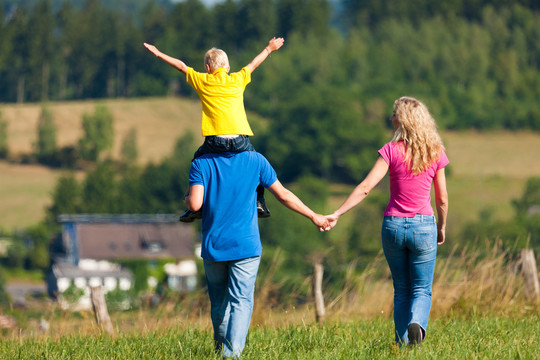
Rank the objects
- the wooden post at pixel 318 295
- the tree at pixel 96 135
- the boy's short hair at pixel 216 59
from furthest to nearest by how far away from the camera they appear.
A: the tree at pixel 96 135 → the wooden post at pixel 318 295 → the boy's short hair at pixel 216 59

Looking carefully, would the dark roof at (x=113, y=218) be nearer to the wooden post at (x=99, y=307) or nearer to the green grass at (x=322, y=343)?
the wooden post at (x=99, y=307)

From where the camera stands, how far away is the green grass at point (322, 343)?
15.3 ft

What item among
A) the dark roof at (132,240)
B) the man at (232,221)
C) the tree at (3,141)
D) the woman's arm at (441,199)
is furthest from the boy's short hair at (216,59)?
the tree at (3,141)

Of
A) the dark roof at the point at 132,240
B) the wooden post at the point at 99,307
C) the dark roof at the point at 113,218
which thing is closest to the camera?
the wooden post at the point at 99,307

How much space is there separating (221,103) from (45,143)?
94992 millimetres

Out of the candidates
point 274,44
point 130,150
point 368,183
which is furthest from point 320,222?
point 130,150

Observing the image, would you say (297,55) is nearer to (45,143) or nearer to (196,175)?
(45,143)

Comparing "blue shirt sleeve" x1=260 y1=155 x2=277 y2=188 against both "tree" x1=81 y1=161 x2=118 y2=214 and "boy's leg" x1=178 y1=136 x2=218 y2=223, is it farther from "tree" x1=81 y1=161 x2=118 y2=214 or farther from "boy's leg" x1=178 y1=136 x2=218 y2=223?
"tree" x1=81 y1=161 x2=118 y2=214

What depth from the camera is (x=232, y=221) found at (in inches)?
186

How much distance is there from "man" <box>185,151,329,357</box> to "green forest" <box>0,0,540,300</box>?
6520cm

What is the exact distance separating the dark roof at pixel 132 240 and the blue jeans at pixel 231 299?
58180 mm

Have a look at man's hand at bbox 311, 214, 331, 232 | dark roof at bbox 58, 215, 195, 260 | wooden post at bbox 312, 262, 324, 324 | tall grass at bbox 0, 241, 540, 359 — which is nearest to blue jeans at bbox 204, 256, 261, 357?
tall grass at bbox 0, 241, 540, 359

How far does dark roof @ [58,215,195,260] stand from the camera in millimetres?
63781

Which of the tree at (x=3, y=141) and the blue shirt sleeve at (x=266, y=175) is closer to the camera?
the blue shirt sleeve at (x=266, y=175)
